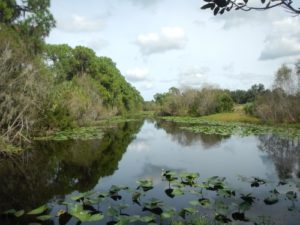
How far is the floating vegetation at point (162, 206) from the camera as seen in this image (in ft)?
25.8

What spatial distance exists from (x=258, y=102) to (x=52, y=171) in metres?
33.3

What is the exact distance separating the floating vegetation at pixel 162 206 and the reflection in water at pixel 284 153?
253 cm

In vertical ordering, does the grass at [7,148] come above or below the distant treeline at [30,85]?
below

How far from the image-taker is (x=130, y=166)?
15.9 meters

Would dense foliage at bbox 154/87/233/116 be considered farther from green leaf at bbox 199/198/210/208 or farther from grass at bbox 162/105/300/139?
green leaf at bbox 199/198/210/208

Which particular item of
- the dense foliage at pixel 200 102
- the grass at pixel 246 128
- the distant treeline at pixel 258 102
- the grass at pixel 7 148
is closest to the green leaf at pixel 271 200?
the grass at pixel 7 148

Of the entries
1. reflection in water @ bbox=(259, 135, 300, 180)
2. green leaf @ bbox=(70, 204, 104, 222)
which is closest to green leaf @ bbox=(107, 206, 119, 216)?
green leaf @ bbox=(70, 204, 104, 222)

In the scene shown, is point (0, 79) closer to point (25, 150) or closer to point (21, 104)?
point (21, 104)

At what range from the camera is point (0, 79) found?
1836 cm

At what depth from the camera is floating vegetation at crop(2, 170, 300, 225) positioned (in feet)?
25.8

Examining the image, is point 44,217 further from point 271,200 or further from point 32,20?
point 32,20

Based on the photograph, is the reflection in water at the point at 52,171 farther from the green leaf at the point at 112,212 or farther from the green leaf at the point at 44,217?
the green leaf at the point at 112,212

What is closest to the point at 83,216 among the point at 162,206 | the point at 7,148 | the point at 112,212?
the point at 112,212

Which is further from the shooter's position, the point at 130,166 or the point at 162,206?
the point at 130,166
